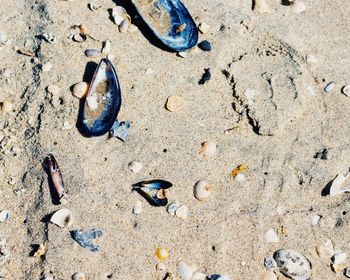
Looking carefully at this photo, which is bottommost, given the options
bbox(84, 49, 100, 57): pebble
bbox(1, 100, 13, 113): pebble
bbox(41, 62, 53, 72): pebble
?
bbox(1, 100, 13, 113): pebble

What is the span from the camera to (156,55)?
13.0 feet

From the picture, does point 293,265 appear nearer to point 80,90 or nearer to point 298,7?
point 80,90

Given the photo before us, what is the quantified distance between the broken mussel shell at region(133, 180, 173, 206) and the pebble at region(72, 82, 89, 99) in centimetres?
69

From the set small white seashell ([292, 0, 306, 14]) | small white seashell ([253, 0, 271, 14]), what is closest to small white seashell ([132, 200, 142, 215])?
small white seashell ([253, 0, 271, 14])

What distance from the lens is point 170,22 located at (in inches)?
157

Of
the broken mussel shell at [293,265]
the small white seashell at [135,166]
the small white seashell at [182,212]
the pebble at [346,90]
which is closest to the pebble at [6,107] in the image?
the small white seashell at [135,166]

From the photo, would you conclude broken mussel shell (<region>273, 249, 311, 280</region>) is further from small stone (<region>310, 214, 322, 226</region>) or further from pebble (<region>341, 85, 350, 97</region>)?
pebble (<region>341, 85, 350, 97</region>)

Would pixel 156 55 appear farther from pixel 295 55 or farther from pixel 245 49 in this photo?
pixel 295 55

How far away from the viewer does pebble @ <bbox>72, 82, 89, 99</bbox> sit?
12.3ft

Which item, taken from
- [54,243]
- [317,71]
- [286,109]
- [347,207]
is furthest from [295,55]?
[54,243]

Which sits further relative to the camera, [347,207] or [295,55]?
[295,55]

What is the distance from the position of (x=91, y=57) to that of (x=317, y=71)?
1.50 meters

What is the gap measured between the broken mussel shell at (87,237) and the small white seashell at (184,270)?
18.8 inches

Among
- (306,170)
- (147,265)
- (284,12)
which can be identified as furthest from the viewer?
(284,12)
